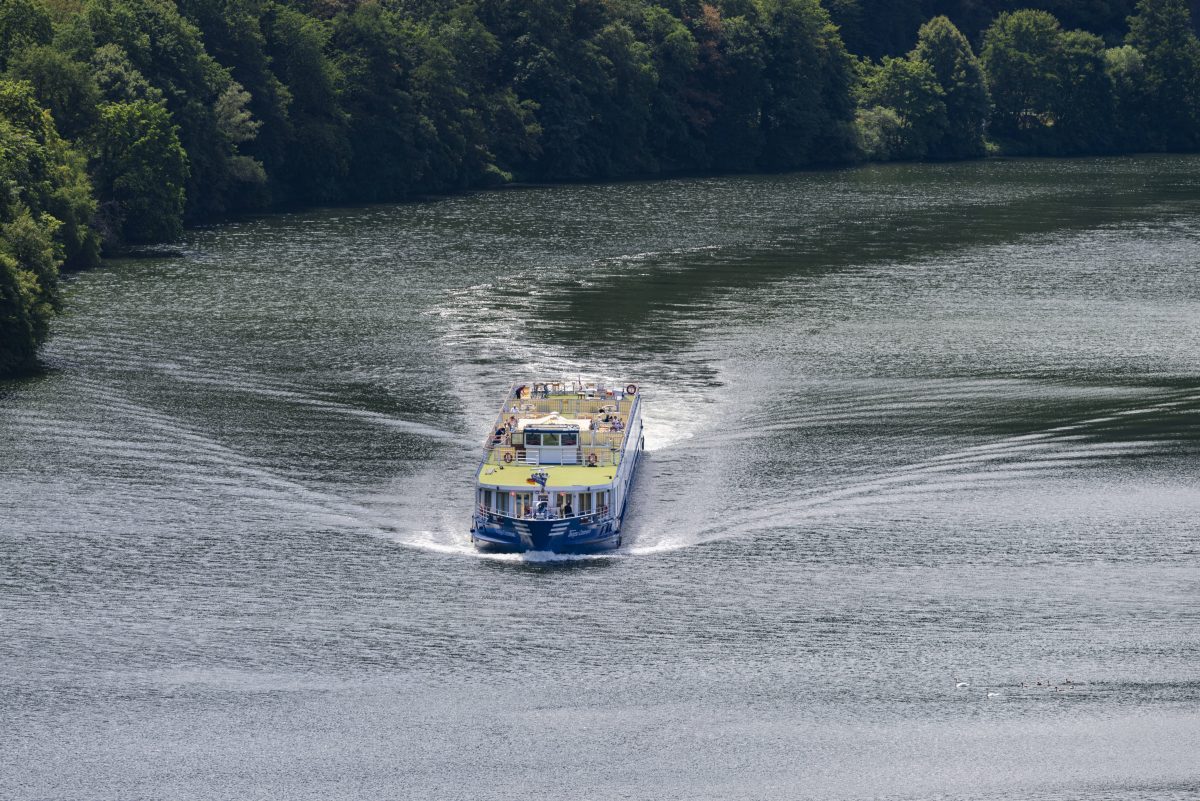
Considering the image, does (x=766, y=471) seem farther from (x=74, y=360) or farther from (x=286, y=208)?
(x=286, y=208)

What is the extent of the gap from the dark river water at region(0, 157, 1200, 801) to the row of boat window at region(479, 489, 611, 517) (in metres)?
2.25

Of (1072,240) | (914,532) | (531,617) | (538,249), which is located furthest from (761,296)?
(531,617)

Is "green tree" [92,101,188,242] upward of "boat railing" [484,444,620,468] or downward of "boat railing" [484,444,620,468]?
upward

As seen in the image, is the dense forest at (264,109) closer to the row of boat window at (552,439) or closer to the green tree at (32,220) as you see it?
the green tree at (32,220)

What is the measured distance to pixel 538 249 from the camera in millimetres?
139000

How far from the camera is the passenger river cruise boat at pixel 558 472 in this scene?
69.1 m

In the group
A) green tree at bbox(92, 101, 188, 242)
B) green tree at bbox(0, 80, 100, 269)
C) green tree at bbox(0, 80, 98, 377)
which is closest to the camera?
green tree at bbox(0, 80, 98, 377)

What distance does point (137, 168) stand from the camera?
13588cm

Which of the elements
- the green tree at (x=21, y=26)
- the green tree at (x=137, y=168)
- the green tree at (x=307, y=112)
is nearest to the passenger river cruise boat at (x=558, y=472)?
the green tree at (x=137, y=168)

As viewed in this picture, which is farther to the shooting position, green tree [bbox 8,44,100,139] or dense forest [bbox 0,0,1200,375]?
green tree [bbox 8,44,100,139]

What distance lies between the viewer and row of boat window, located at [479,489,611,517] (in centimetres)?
6969

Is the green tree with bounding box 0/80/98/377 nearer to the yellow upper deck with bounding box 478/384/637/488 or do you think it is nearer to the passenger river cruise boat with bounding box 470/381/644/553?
the yellow upper deck with bounding box 478/384/637/488

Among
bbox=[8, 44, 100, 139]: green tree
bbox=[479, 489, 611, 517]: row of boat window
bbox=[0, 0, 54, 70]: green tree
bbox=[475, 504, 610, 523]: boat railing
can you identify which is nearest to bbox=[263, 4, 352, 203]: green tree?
bbox=[0, 0, 54, 70]: green tree

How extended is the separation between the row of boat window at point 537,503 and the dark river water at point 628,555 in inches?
88.5
